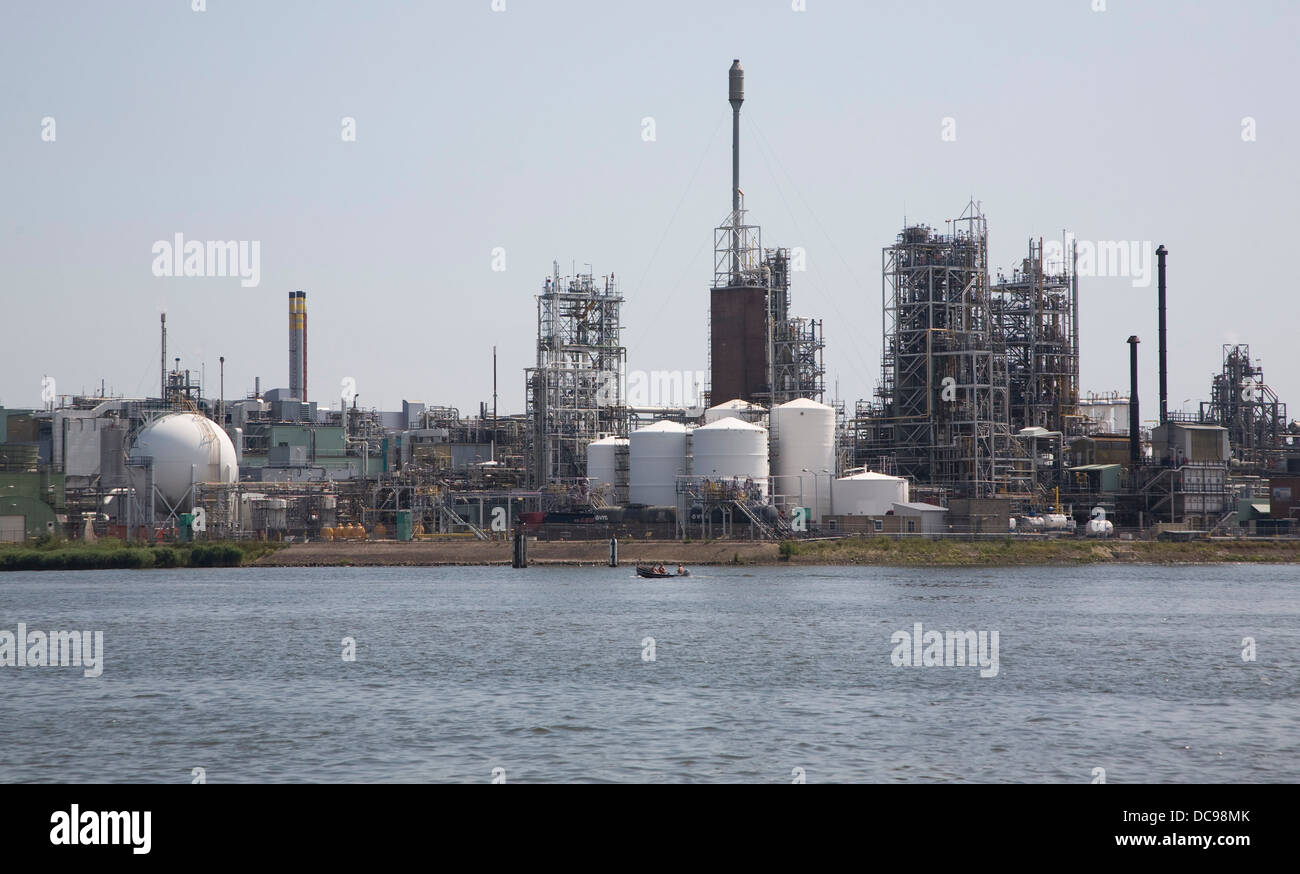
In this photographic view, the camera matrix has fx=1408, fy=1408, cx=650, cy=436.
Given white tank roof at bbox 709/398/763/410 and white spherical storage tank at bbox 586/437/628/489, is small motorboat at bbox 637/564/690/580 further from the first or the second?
white tank roof at bbox 709/398/763/410

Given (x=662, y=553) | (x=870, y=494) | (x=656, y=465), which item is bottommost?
(x=662, y=553)

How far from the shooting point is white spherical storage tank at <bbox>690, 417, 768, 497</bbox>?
103 m

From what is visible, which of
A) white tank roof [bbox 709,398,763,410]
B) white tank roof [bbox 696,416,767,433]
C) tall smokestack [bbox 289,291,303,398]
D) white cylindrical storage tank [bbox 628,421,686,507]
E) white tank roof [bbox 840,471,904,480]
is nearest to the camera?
white tank roof [bbox 840,471,904,480]

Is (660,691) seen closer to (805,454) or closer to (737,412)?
(805,454)

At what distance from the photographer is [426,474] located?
381 ft

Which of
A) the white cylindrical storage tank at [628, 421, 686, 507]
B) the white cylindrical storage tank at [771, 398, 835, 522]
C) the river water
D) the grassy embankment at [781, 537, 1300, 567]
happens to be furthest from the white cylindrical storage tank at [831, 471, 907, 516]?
the river water

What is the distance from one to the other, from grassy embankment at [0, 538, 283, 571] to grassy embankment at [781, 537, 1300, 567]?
38591 mm

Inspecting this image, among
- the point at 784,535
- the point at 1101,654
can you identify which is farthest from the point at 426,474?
the point at 1101,654

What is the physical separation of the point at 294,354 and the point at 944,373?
74637 mm

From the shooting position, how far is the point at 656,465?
354 ft

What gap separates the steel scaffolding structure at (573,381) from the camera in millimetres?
118750

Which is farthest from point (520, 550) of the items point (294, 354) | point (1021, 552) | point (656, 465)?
point (294, 354)

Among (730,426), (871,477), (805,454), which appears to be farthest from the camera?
(805,454)
